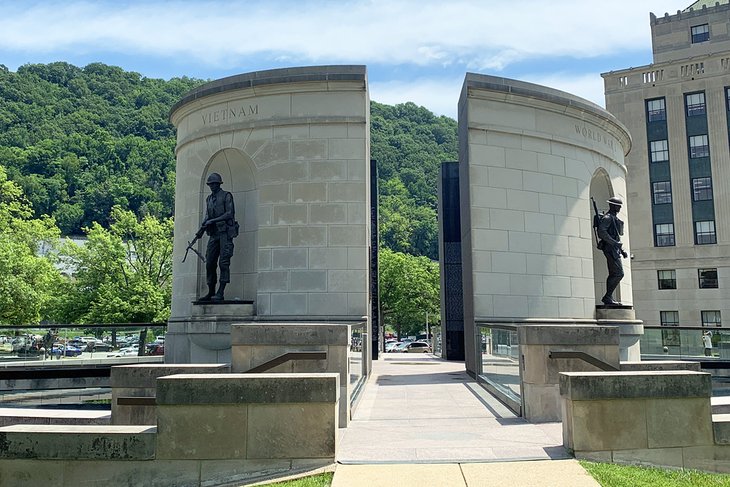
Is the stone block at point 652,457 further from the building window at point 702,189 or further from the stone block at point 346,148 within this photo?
the building window at point 702,189

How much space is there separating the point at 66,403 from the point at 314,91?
1018 centimetres

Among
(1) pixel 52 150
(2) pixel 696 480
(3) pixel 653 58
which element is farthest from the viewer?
(1) pixel 52 150

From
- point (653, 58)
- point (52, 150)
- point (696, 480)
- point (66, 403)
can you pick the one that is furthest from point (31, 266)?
point (52, 150)

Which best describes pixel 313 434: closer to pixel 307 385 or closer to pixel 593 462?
pixel 307 385

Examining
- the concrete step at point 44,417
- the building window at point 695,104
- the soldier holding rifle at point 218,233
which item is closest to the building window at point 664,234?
the building window at point 695,104

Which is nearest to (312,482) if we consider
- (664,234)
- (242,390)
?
(242,390)

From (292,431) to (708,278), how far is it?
1936 inches

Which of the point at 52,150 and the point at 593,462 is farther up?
the point at 52,150

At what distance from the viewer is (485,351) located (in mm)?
14953

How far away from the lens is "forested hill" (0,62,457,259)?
10319cm

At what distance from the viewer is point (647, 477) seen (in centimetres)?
668

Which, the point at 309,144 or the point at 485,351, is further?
the point at 309,144

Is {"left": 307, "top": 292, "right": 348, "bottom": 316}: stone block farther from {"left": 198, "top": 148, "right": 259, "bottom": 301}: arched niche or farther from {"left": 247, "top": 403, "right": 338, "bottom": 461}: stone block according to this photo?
{"left": 247, "top": 403, "right": 338, "bottom": 461}: stone block

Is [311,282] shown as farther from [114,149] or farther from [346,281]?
[114,149]
